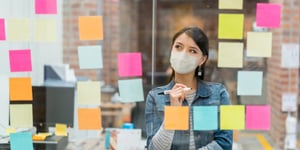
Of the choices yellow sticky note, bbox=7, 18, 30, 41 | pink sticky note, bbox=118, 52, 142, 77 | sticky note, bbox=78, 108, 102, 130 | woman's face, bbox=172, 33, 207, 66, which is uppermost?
yellow sticky note, bbox=7, 18, 30, 41

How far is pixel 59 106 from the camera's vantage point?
9.98 feet

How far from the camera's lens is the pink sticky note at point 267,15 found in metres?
2.01

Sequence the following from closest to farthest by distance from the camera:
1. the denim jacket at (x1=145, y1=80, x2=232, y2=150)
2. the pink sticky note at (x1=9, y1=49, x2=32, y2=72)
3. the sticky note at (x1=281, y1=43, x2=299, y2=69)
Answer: the denim jacket at (x1=145, y1=80, x2=232, y2=150) < the pink sticky note at (x1=9, y1=49, x2=32, y2=72) < the sticky note at (x1=281, y1=43, x2=299, y2=69)

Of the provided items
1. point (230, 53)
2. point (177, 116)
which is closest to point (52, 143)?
point (177, 116)

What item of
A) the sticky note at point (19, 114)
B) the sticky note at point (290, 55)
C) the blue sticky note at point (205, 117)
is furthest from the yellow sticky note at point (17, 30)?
the sticky note at point (290, 55)

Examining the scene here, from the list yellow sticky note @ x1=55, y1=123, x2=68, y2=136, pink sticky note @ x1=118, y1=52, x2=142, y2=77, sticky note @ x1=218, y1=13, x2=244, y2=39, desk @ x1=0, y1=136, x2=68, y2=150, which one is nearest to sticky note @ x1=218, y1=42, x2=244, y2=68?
sticky note @ x1=218, y1=13, x2=244, y2=39

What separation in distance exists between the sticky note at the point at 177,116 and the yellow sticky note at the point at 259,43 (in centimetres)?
48

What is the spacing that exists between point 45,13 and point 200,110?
3.21 ft

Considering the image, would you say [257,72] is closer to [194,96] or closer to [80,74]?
[194,96]

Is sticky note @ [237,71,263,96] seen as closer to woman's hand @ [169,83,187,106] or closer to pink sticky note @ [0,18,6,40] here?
woman's hand @ [169,83,187,106]

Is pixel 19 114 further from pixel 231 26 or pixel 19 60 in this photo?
pixel 231 26

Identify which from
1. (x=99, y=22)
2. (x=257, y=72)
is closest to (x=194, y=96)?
(x=257, y=72)

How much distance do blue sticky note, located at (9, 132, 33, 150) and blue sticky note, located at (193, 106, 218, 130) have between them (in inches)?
34.8

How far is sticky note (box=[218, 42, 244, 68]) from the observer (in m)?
2.01
